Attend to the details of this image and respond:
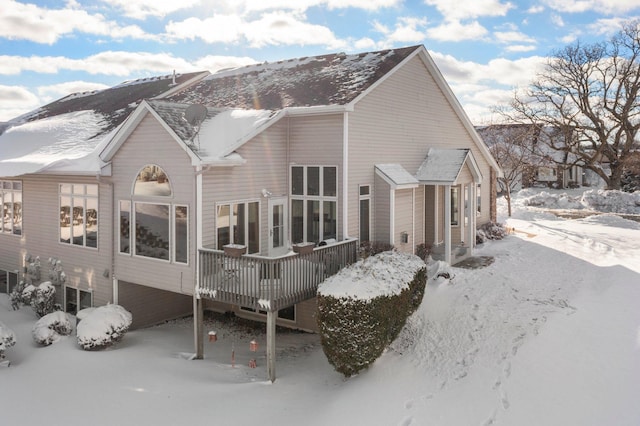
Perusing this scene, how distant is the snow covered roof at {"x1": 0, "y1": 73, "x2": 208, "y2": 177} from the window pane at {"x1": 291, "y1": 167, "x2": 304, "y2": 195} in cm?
557

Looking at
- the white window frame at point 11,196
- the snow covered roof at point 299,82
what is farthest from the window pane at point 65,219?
the snow covered roof at point 299,82

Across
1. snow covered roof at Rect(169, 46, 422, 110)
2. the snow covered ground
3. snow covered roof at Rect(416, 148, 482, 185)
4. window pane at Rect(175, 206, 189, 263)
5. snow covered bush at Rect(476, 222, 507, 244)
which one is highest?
snow covered roof at Rect(169, 46, 422, 110)

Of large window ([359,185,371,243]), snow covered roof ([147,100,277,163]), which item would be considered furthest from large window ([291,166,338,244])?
snow covered roof ([147,100,277,163])

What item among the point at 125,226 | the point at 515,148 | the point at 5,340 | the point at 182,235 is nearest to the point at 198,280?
the point at 182,235

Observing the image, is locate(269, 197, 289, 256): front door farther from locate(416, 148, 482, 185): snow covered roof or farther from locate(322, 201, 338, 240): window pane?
locate(416, 148, 482, 185): snow covered roof

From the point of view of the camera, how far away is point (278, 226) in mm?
14547

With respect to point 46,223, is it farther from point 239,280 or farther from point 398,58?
point 398,58

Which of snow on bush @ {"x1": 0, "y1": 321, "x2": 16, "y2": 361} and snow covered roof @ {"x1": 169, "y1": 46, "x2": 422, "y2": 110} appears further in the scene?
snow covered roof @ {"x1": 169, "y1": 46, "x2": 422, "y2": 110}

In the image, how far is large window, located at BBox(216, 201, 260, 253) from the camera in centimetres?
1253

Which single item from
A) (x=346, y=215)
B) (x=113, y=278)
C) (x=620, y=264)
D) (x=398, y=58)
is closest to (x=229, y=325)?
(x=113, y=278)

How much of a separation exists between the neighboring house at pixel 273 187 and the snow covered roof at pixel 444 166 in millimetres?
59

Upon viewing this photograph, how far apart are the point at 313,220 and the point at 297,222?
0.58 m

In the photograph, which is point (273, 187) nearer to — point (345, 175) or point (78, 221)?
point (345, 175)

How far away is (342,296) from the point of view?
10297 mm
